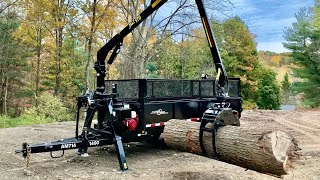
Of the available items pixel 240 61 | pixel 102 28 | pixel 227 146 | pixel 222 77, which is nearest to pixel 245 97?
pixel 240 61

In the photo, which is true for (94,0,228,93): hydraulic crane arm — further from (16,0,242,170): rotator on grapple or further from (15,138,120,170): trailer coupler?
(15,138,120,170): trailer coupler

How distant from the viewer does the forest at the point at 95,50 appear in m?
18.7

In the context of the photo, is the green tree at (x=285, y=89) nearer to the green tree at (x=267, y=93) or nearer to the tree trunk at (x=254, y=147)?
the green tree at (x=267, y=93)

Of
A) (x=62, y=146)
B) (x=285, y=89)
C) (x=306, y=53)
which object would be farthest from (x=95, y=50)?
(x=285, y=89)

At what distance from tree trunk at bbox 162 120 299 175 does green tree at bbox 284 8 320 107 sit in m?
22.9

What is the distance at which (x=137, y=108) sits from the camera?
6973 mm

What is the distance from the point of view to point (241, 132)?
538 cm

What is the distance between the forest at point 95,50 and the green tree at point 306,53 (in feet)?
0.23

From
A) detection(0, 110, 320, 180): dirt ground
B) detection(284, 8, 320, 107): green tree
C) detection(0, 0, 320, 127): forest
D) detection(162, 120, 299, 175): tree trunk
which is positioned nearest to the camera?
detection(162, 120, 299, 175): tree trunk

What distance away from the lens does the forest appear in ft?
61.2

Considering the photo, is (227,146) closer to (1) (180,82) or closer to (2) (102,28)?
(1) (180,82)

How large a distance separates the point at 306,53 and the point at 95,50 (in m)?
16.2

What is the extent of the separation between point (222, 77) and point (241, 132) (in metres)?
2.68

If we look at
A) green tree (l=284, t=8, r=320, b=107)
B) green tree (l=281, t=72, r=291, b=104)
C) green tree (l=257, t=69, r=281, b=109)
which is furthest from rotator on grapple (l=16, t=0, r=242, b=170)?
green tree (l=281, t=72, r=291, b=104)
